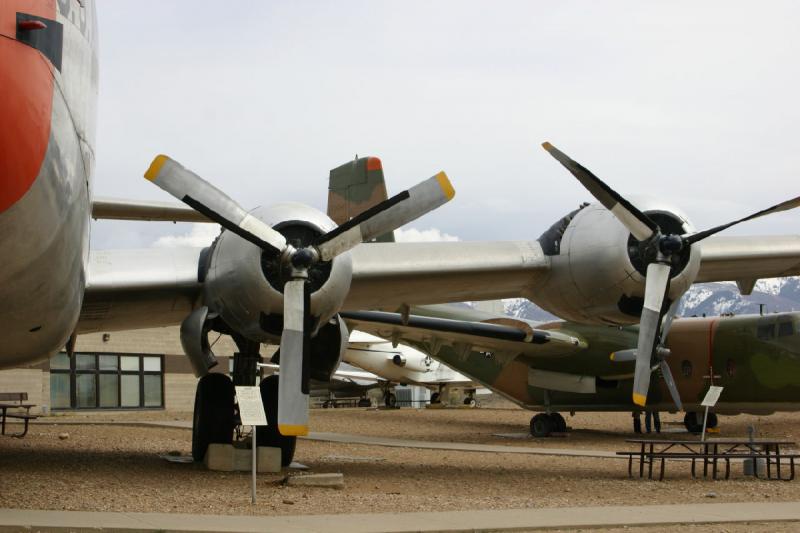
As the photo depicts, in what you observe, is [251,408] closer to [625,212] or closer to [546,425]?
[625,212]

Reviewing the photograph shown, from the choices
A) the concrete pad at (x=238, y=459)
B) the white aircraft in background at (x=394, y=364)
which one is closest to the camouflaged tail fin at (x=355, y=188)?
the concrete pad at (x=238, y=459)

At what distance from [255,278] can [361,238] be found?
4.32 ft

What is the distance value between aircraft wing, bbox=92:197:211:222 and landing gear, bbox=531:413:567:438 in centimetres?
1282

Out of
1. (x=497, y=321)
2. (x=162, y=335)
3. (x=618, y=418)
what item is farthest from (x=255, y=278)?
(x=162, y=335)

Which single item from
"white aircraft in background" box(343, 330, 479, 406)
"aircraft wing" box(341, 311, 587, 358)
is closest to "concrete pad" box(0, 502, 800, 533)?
"aircraft wing" box(341, 311, 587, 358)

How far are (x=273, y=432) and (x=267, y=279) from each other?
10.3ft

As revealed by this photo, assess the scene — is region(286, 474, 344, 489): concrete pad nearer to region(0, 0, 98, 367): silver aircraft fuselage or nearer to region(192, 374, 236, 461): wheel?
region(192, 374, 236, 461): wheel

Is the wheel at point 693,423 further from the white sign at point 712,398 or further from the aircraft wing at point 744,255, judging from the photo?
the aircraft wing at point 744,255

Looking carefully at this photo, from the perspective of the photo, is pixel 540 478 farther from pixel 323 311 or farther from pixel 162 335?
pixel 162 335

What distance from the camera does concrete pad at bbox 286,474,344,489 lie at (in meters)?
12.2

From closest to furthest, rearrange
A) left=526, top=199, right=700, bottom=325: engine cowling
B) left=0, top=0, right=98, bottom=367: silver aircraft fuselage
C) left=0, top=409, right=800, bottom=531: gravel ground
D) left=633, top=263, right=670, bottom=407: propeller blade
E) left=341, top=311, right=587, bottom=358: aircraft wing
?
left=0, top=0, right=98, bottom=367: silver aircraft fuselage → left=0, top=409, right=800, bottom=531: gravel ground → left=633, top=263, right=670, bottom=407: propeller blade → left=526, top=199, right=700, bottom=325: engine cowling → left=341, top=311, right=587, bottom=358: aircraft wing

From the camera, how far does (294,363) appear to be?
38.3ft

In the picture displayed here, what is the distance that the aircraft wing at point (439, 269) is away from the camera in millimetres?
13156

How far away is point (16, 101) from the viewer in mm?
6785
